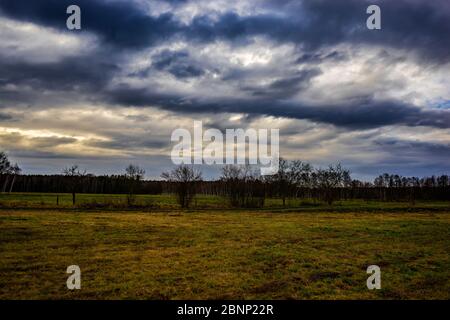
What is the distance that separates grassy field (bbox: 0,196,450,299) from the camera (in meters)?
10.8

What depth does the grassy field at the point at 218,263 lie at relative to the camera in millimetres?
10805

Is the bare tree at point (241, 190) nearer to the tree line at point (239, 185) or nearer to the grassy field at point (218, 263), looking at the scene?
the tree line at point (239, 185)

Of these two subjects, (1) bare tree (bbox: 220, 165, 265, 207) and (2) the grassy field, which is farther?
(1) bare tree (bbox: 220, 165, 265, 207)

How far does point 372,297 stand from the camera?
10.4 metres

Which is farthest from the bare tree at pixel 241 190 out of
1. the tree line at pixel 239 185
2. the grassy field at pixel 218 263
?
the grassy field at pixel 218 263

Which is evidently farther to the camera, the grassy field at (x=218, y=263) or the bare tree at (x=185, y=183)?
the bare tree at (x=185, y=183)

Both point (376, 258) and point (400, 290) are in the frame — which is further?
point (376, 258)

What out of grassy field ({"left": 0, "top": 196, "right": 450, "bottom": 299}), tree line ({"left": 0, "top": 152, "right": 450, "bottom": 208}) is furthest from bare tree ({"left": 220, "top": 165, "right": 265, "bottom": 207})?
grassy field ({"left": 0, "top": 196, "right": 450, "bottom": 299})

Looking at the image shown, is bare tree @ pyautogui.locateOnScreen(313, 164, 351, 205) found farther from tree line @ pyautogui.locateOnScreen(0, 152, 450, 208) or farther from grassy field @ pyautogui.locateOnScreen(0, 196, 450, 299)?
grassy field @ pyautogui.locateOnScreen(0, 196, 450, 299)
